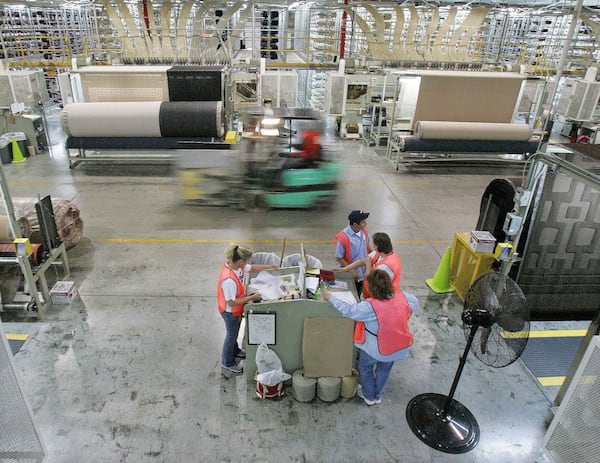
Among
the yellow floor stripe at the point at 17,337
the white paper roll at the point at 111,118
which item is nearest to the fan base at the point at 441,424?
the yellow floor stripe at the point at 17,337

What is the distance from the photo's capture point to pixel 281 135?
8312mm

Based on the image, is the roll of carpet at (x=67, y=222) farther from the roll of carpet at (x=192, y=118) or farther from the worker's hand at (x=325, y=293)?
the worker's hand at (x=325, y=293)

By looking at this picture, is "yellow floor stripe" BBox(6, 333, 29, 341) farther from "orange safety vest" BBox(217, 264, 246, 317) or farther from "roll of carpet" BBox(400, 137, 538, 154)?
"roll of carpet" BBox(400, 137, 538, 154)

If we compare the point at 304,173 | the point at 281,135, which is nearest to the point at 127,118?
the point at 281,135

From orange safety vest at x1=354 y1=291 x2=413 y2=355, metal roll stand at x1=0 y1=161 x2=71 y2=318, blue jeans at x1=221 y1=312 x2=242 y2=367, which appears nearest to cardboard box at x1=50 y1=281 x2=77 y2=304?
metal roll stand at x1=0 y1=161 x2=71 y2=318

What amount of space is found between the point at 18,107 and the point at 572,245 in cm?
1200

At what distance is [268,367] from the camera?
13.9 feet

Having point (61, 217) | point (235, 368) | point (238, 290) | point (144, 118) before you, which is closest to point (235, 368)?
point (235, 368)

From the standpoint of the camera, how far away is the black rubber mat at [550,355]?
483cm

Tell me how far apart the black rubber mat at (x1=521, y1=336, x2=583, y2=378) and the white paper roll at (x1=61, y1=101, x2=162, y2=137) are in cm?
851

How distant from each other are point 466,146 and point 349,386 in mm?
8440

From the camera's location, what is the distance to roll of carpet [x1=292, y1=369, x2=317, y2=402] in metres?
4.16

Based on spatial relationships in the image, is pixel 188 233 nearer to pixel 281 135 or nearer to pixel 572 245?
pixel 281 135

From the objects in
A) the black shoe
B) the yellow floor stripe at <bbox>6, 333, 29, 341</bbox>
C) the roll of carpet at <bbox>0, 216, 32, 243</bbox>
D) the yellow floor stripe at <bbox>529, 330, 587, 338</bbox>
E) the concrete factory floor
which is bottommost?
the yellow floor stripe at <bbox>6, 333, 29, 341</bbox>
